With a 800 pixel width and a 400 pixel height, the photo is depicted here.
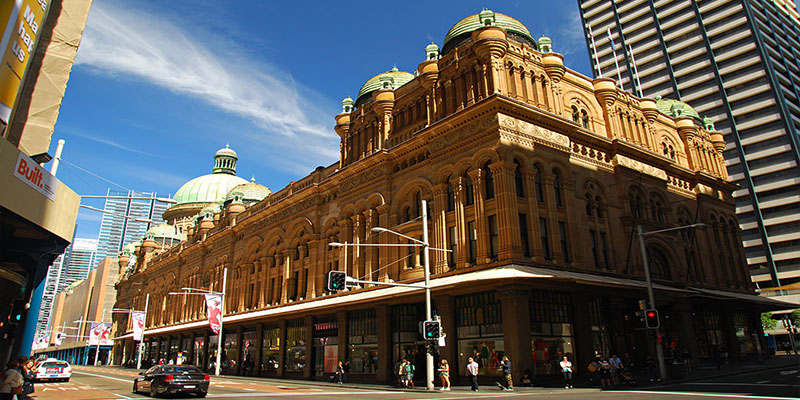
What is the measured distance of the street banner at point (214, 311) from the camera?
42.5 m

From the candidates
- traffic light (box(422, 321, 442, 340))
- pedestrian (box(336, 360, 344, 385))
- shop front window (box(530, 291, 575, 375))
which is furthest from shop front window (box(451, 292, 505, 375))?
pedestrian (box(336, 360, 344, 385))

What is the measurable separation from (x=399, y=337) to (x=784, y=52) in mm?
105143

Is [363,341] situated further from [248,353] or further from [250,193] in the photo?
[250,193]

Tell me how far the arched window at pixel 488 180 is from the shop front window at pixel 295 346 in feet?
69.7

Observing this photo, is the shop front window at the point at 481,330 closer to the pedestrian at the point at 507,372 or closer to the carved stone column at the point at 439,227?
the pedestrian at the point at 507,372

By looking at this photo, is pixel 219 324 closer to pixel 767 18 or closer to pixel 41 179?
pixel 41 179

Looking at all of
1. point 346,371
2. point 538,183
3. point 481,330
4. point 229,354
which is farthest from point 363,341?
point 229,354

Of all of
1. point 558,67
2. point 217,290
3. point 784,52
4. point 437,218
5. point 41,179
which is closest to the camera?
point 41,179

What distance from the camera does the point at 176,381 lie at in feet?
65.5

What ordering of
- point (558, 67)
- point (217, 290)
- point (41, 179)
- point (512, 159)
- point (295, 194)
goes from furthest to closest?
point (217, 290)
point (295, 194)
point (558, 67)
point (512, 159)
point (41, 179)

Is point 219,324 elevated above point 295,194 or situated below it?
below

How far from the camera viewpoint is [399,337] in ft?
110

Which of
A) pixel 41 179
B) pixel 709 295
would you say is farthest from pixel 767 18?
pixel 41 179

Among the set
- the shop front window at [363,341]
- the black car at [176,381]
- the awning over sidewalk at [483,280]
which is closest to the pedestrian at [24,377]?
the black car at [176,381]
